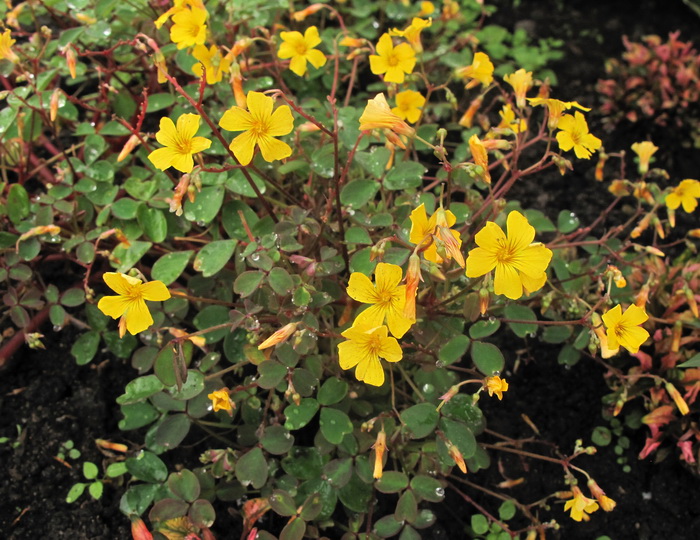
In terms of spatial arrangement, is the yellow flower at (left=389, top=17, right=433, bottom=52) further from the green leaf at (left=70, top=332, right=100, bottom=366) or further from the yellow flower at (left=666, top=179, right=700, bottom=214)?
the green leaf at (left=70, top=332, right=100, bottom=366)

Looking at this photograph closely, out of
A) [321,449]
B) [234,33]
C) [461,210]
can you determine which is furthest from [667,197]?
[234,33]

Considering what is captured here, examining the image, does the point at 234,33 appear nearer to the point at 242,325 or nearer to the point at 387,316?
the point at 242,325

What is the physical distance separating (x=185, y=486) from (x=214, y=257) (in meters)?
0.56

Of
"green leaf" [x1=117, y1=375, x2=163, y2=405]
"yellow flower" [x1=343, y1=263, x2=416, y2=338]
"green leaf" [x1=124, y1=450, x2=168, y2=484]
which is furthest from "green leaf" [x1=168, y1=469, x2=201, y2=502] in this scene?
"yellow flower" [x1=343, y1=263, x2=416, y2=338]

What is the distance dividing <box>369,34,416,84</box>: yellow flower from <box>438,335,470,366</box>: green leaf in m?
0.72

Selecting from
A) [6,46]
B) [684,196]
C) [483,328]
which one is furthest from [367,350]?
[6,46]

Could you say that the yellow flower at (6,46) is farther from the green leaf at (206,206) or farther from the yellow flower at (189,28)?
the green leaf at (206,206)

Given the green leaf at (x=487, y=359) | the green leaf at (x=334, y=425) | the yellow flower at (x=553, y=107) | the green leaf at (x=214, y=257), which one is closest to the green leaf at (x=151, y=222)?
the green leaf at (x=214, y=257)

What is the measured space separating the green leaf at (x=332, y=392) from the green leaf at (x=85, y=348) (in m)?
0.69

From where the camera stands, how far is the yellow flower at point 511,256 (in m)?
1.29

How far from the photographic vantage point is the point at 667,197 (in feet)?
6.38

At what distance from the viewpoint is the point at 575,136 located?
1.63 meters

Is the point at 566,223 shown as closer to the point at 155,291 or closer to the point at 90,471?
the point at 155,291

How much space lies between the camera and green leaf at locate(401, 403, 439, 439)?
61.4 inches
